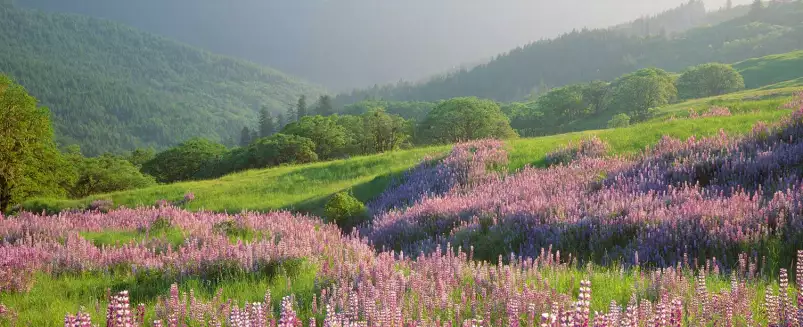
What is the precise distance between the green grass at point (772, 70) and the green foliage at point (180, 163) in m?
169

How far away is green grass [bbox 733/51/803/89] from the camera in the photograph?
164250 mm

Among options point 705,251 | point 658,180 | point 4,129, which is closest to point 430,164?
point 658,180

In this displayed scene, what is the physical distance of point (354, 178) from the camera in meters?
25.2

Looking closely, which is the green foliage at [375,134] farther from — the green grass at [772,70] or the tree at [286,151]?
the green grass at [772,70]

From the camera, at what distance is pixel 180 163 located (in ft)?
352

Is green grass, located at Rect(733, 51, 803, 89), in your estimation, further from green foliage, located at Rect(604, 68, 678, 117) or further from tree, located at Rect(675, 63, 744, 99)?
green foliage, located at Rect(604, 68, 678, 117)

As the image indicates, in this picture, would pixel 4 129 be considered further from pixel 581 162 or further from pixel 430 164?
pixel 581 162

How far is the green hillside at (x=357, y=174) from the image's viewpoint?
1777cm

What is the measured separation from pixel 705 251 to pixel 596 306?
3587mm

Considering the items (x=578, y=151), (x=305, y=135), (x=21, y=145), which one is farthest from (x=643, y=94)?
(x=21, y=145)

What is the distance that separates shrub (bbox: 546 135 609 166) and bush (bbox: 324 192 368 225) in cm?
658

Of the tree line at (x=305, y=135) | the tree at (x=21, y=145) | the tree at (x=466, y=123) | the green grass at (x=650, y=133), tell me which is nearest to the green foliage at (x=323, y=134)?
the tree line at (x=305, y=135)

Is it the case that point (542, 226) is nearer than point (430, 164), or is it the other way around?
point (542, 226)

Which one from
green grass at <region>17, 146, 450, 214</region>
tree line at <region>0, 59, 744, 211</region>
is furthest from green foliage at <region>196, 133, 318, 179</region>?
green grass at <region>17, 146, 450, 214</region>
